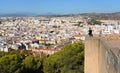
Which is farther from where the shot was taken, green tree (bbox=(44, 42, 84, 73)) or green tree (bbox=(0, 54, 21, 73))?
green tree (bbox=(0, 54, 21, 73))

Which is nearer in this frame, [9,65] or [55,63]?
[9,65]

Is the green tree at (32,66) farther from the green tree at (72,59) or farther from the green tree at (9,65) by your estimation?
the green tree at (72,59)

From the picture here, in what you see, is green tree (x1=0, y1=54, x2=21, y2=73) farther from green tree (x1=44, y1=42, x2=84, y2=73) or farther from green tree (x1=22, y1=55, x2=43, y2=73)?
green tree (x1=44, y1=42, x2=84, y2=73)

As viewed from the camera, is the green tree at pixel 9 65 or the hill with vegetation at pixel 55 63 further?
the green tree at pixel 9 65

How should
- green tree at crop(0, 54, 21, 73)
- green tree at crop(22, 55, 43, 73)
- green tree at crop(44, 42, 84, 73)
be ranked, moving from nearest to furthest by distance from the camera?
green tree at crop(44, 42, 84, 73), green tree at crop(0, 54, 21, 73), green tree at crop(22, 55, 43, 73)

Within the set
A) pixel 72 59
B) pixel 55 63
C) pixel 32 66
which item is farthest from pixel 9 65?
pixel 72 59

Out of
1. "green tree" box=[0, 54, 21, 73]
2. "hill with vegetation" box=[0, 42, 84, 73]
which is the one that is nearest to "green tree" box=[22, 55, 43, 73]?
"hill with vegetation" box=[0, 42, 84, 73]

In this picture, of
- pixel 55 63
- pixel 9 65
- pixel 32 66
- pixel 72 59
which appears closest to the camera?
pixel 72 59

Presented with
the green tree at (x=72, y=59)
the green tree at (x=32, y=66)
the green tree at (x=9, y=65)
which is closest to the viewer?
the green tree at (x=72, y=59)

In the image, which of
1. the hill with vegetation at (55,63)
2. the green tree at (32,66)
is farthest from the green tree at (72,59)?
the green tree at (32,66)

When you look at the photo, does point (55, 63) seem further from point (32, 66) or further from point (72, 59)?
point (72, 59)

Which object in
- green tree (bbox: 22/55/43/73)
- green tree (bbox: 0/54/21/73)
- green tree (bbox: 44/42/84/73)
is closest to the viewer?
green tree (bbox: 44/42/84/73)

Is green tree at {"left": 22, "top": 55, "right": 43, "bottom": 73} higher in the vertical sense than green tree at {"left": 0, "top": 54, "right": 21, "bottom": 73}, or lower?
lower
